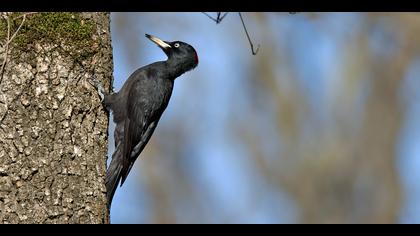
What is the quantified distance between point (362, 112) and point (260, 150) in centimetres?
178

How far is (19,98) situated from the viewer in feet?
16.1

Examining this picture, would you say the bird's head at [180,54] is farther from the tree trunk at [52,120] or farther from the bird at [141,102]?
the tree trunk at [52,120]

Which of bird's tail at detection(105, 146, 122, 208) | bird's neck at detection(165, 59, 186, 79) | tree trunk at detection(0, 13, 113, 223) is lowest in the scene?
bird's tail at detection(105, 146, 122, 208)

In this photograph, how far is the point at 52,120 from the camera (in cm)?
494

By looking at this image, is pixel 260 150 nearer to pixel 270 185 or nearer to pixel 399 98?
pixel 270 185

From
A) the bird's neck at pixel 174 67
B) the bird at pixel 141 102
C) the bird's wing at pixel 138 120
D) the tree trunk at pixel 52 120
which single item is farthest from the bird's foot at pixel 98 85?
the bird's neck at pixel 174 67

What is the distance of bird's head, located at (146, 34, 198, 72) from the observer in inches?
281

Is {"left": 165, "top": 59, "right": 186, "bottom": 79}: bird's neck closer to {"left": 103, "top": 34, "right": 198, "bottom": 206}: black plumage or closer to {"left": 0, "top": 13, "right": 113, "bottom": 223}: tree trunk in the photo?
{"left": 103, "top": 34, "right": 198, "bottom": 206}: black plumage

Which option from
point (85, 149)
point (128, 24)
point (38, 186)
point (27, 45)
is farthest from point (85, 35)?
point (128, 24)

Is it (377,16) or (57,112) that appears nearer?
(57,112)

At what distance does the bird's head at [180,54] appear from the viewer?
7.14 m

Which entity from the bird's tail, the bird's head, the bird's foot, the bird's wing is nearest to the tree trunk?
the bird's foot

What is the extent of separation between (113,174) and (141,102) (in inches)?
35.7

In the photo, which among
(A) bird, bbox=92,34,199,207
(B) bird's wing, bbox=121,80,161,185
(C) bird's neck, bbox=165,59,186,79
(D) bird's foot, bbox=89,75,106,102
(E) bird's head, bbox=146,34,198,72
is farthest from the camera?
(E) bird's head, bbox=146,34,198,72
